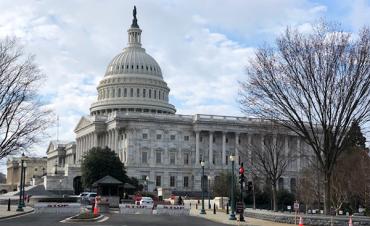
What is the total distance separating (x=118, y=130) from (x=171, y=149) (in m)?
14.0

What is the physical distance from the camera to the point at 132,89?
190 metres

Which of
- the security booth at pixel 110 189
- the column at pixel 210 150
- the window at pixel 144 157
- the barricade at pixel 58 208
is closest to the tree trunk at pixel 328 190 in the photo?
the barricade at pixel 58 208

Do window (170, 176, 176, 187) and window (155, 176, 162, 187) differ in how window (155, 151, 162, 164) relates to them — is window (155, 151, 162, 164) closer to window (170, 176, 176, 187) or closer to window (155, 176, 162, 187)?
window (155, 176, 162, 187)

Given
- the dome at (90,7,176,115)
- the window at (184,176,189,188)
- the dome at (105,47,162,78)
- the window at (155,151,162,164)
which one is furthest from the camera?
the dome at (105,47,162,78)

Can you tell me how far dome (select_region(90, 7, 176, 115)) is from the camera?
18775 cm

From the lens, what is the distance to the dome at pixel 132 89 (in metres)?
188

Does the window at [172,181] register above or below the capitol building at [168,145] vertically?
below

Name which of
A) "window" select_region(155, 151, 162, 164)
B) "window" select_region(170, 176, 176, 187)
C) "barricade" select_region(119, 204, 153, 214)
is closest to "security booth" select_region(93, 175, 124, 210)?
"barricade" select_region(119, 204, 153, 214)

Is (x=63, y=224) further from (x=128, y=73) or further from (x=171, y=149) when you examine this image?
(x=128, y=73)

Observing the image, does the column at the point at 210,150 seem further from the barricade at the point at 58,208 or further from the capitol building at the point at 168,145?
the barricade at the point at 58,208

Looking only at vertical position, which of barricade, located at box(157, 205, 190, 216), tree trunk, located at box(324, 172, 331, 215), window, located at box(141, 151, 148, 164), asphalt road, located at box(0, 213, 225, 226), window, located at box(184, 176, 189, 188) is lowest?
asphalt road, located at box(0, 213, 225, 226)

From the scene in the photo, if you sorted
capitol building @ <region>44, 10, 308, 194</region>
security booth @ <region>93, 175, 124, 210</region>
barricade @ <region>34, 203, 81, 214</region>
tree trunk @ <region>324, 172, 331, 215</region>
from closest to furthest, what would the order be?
tree trunk @ <region>324, 172, 331, 215</region> < barricade @ <region>34, 203, 81, 214</region> < security booth @ <region>93, 175, 124, 210</region> < capitol building @ <region>44, 10, 308, 194</region>

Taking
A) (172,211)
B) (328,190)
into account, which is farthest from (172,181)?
(328,190)

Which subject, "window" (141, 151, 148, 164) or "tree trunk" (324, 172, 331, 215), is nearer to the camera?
"tree trunk" (324, 172, 331, 215)
